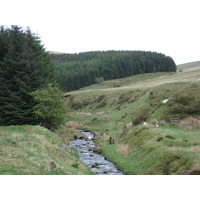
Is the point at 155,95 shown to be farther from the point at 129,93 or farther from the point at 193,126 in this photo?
the point at 193,126

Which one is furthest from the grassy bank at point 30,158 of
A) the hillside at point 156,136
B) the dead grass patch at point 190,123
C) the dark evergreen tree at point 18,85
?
the dead grass patch at point 190,123

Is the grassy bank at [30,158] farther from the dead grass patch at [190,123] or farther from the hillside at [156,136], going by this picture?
the dead grass patch at [190,123]

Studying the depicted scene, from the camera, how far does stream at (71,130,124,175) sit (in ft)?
86.1

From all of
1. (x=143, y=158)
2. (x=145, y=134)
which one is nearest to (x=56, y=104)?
(x=145, y=134)

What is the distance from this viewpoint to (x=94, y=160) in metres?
31.8

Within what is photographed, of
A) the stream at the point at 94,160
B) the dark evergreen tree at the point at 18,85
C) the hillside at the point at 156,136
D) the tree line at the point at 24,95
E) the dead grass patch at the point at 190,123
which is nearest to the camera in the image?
the hillside at the point at 156,136

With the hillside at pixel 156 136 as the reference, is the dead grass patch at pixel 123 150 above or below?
below

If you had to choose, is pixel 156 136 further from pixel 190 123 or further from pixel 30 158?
pixel 30 158

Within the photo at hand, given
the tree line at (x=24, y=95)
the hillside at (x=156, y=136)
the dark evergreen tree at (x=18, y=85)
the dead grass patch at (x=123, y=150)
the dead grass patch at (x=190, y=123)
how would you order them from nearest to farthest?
the hillside at (x=156, y=136), the dead grass patch at (x=123, y=150), the dead grass patch at (x=190, y=123), the tree line at (x=24, y=95), the dark evergreen tree at (x=18, y=85)

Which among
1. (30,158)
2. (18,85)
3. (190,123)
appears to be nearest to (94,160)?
(30,158)

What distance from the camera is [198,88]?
53688 mm

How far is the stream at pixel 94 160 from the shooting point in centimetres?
2625

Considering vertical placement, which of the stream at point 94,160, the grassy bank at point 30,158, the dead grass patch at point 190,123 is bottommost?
the stream at point 94,160

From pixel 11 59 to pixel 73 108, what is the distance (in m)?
56.1
